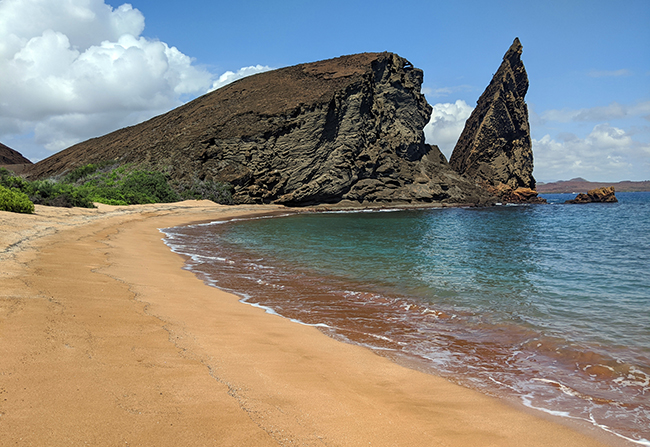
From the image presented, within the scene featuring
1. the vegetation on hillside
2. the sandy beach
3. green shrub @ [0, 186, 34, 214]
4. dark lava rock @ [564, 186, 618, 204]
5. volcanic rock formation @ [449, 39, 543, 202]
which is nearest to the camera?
the sandy beach

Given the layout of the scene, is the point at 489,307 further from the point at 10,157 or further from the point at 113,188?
the point at 10,157

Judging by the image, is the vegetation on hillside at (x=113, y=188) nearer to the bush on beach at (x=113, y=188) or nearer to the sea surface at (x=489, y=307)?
the bush on beach at (x=113, y=188)

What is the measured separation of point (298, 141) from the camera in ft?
161

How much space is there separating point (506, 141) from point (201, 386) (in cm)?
8495

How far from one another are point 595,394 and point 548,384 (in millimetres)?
469

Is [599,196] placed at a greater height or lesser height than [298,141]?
lesser

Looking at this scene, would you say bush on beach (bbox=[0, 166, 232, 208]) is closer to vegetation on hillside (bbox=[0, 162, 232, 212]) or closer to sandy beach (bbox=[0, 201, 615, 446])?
vegetation on hillside (bbox=[0, 162, 232, 212])

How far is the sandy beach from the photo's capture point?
267 cm

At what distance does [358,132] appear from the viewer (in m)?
52.2

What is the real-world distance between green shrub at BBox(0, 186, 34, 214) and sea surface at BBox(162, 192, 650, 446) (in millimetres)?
6952

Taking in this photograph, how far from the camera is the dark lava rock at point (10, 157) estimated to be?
3170 inches

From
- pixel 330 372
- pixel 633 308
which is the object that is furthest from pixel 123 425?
pixel 633 308

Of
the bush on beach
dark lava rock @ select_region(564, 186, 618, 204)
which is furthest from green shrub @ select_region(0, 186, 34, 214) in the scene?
dark lava rock @ select_region(564, 186, 618, 204)

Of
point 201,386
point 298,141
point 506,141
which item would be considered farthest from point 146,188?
point 506,141
